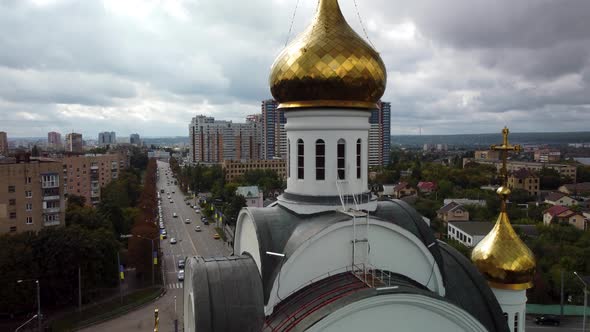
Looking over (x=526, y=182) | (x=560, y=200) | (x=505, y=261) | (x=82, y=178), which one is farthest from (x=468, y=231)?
(x=82, y=178)

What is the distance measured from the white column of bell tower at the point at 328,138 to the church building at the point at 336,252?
24 millimetres

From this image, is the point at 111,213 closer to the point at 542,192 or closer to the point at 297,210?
the point at 297,210

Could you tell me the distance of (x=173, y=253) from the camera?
34344mm

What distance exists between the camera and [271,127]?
93625 millimetres

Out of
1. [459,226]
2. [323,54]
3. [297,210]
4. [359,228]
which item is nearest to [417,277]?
[359,228]

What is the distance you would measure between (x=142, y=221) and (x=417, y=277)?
2930 cm

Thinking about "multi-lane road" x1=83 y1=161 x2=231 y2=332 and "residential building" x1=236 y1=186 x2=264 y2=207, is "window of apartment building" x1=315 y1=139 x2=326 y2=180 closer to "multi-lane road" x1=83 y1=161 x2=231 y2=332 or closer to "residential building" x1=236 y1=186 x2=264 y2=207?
"multi-lane road" x1=83 y1=161 x2=231 y2=332

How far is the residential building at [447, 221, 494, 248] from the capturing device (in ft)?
110

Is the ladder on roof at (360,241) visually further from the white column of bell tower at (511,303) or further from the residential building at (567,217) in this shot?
the residential building at (567,217)

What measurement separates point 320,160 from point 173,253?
27680 mm

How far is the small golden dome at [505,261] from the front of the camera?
33.2ft

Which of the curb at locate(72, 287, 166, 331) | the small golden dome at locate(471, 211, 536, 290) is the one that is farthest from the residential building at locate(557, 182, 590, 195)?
the small golden dome at locate(471, 211, 536, 290)

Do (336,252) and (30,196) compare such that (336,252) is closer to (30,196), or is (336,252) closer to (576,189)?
(30,196)

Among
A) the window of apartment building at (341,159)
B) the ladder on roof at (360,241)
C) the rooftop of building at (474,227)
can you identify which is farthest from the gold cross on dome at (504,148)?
the rooftop of building at (474,227)
